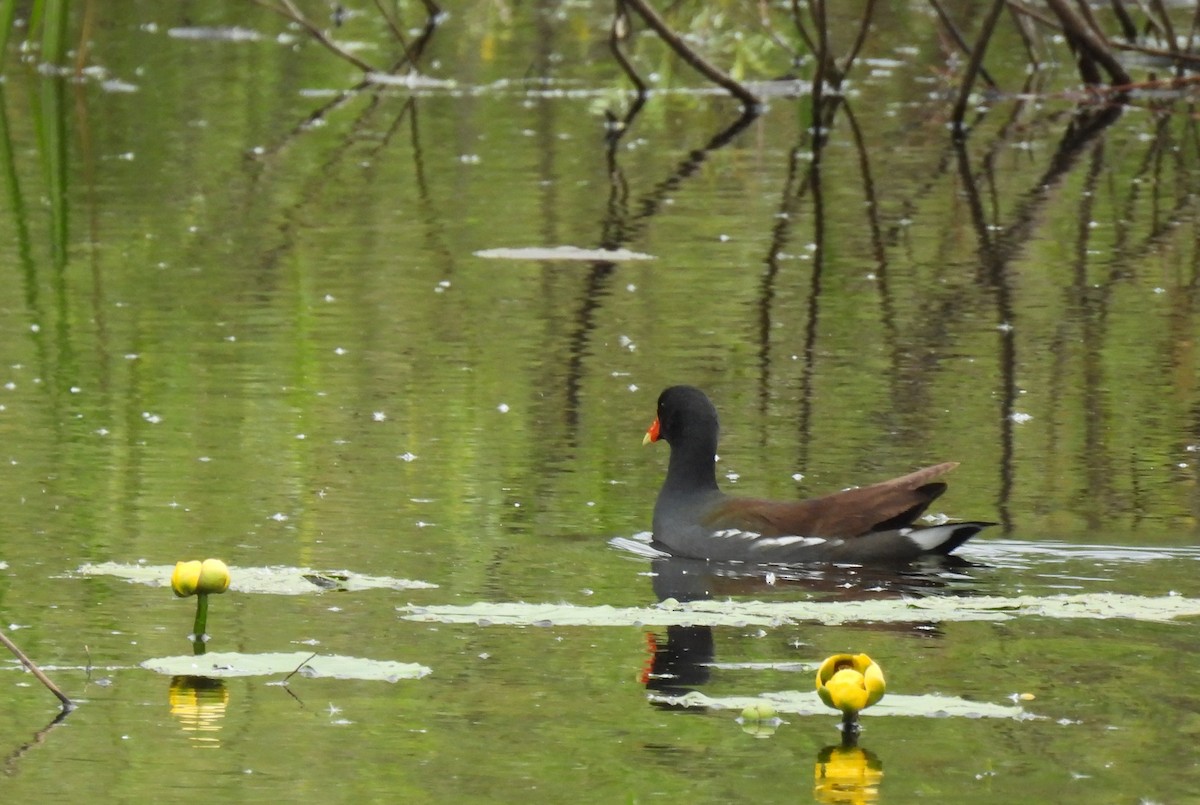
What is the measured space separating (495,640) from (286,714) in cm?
93

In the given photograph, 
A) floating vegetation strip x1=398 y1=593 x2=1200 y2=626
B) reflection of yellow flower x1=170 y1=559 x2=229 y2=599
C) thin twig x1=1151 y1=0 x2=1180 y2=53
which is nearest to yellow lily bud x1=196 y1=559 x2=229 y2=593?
reflection of yellow flower x1=170 y1=559 x2=229 y2=599

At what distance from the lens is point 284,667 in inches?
252

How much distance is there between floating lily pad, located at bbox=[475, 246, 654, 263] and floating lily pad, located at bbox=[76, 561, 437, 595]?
6.40 m

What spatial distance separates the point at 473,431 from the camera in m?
9.70

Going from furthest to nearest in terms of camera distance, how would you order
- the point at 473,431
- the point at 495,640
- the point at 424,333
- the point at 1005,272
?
the point at 1005,272 < the point at 424,333 < the point at 473,431 < the point at 495,640

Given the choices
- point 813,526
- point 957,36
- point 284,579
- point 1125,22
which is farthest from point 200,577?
point 1125,22

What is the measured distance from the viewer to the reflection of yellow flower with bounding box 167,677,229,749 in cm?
588

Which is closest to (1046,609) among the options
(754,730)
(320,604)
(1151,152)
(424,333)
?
(754,730)

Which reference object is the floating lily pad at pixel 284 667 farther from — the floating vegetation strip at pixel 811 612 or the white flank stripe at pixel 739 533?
the white flank stripe at pixel 739 533

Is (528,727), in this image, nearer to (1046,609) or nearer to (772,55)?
(1046,609)

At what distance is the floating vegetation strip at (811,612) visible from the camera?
695 cm

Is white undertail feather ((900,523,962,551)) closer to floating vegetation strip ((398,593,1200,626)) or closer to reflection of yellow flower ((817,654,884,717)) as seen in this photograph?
floating vegetation strip ((398,593,1200,626))

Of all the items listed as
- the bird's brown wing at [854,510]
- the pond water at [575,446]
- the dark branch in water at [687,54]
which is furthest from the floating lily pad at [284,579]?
the dark branch in water at [687,54]

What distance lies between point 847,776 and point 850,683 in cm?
21
